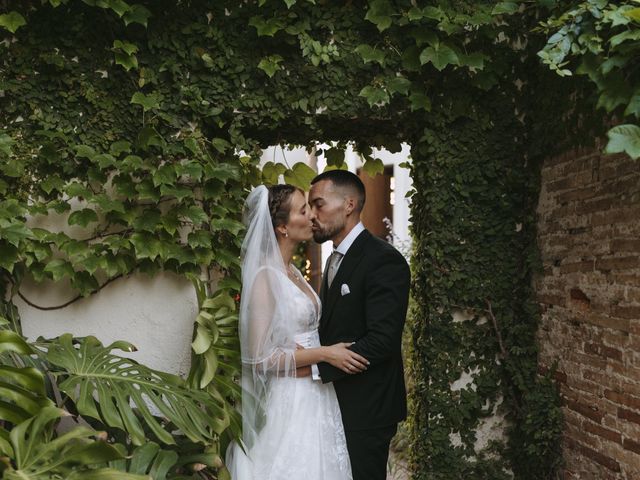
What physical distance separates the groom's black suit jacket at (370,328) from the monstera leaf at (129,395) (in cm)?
59

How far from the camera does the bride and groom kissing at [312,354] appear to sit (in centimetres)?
322

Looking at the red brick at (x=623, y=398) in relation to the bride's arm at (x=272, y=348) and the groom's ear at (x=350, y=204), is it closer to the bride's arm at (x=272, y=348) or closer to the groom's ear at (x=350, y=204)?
the bride's arm at (x=272, y=348)

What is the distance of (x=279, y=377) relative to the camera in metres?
3.30

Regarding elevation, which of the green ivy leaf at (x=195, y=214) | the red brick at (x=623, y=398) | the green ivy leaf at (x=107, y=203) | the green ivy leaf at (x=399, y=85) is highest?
the green ivy leaf at (x=399, y=85)

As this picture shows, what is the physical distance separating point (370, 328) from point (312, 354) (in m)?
0.29

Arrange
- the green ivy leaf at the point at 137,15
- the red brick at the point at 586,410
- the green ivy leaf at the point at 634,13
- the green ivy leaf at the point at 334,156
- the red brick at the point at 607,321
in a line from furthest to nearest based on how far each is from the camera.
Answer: the green ivy leaf at the point at 334,156
the green ivy leaf at the point at 137,15
the red brick at the point at 586,410
the red brick at the point at 607,321
the green ivy leaf at the point at 634,13

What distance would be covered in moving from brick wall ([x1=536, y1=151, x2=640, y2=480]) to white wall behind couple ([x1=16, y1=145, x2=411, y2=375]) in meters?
1.95

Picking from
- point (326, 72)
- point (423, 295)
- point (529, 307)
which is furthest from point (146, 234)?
point (529, 307)

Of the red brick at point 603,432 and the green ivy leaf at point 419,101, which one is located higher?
the green ivy leaf at point 419,101

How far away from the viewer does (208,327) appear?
11.0ft

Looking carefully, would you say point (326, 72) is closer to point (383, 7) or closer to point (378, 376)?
point (383, 7)

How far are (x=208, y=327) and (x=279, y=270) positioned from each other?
0.43 m

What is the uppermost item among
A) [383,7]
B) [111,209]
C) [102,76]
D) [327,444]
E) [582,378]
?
[383,7]

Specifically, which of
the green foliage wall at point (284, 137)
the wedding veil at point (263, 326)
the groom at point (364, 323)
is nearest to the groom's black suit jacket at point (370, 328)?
the groom at point (364, 323)
